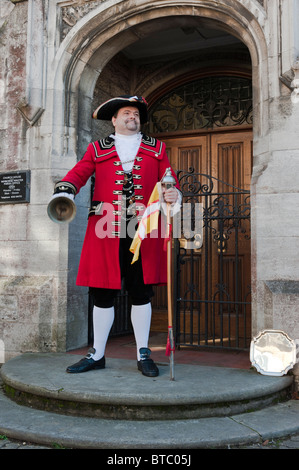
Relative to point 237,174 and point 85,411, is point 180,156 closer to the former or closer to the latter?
point 237,174

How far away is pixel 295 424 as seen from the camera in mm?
3383

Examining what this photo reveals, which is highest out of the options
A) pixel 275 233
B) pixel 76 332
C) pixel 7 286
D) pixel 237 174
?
pixel 237 174

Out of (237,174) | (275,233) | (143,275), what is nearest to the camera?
(143,275)

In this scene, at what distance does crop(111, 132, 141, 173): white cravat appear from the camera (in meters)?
4.15

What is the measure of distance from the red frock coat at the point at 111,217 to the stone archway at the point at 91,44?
1.33 m

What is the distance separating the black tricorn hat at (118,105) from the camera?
412cm

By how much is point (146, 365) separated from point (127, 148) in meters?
1.87

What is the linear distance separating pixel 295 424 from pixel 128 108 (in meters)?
2.84

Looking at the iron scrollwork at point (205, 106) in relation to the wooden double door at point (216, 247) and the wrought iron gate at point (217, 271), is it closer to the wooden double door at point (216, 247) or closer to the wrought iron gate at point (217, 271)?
the wooden double door at point (216, 247)

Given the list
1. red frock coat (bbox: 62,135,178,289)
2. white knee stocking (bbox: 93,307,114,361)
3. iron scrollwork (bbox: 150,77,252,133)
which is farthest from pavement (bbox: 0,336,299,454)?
iron scrollwork (bbox: 150,77,252,133)

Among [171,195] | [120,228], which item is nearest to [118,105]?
[171,195]

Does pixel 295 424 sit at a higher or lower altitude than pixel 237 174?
lower

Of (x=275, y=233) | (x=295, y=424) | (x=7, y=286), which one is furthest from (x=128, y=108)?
(x=295, y=424)
